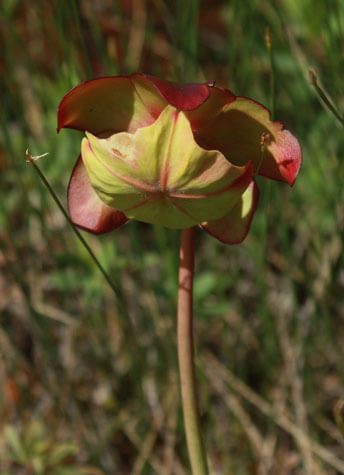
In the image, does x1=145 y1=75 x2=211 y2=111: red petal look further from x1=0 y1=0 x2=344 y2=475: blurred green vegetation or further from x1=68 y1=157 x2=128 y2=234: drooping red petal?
x1=0 y1=0 x2=344 y2=475: blurred green vegetation

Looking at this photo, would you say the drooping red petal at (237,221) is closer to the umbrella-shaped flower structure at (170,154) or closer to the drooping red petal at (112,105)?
the umbrella-shaped flower structure at (170,154)

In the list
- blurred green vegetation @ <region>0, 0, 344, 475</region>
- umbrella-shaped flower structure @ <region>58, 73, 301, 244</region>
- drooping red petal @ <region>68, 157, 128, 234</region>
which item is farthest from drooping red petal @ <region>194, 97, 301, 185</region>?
blurred green vegetation @ <region>0, 0, 344, 475</region>

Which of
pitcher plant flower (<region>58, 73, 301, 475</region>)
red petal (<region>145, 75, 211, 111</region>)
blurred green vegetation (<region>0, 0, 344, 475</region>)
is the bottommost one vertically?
blurred green vegetation (<region>0, 0, 344, 475</region>)

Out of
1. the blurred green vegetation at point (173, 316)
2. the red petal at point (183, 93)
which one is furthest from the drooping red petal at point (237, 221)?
the blurred green vegetation at point (173, 316)

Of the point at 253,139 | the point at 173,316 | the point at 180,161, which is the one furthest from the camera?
the point at 173,316

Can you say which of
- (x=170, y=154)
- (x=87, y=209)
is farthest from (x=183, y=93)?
(x=87, y=209)

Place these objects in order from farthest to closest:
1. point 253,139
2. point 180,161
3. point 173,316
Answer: point 173,316, point 253,139, point 180,161

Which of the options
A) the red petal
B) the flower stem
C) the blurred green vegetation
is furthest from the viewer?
the blurred green vegetation

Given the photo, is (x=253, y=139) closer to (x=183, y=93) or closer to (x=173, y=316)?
(x=183, y=93)
